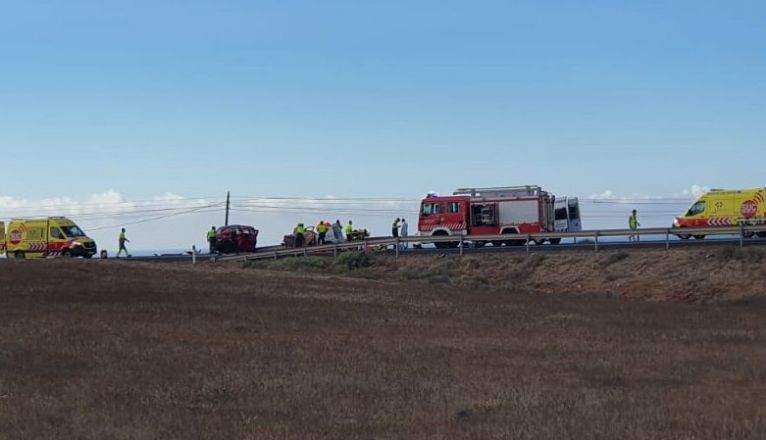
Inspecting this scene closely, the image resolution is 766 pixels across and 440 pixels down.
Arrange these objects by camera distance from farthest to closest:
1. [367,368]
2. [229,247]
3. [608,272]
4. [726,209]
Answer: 1. [229,247]
2. [726,209]
3. [608,272]
4. [367,368]

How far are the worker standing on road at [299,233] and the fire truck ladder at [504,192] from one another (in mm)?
8903

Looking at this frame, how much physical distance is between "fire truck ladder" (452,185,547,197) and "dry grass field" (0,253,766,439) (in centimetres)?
2741

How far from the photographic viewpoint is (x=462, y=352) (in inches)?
734

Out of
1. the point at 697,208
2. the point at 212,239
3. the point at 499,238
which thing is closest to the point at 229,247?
the point at 212,239

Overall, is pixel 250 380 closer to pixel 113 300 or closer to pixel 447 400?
pixel 447 400

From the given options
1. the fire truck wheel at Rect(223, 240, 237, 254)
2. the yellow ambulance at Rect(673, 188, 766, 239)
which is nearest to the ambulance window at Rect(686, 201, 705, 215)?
the yellow ambulance at Rect(673, 188, 766, 239)

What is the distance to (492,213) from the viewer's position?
5828cm

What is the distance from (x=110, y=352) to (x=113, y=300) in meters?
11.3

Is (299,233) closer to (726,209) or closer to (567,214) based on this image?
(567,214)

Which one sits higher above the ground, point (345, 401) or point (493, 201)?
point (493, 201)

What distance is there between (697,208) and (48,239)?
117 ft

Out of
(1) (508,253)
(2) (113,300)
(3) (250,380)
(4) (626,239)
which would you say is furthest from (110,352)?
(4) (626,239)

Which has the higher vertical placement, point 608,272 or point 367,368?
point 608,272

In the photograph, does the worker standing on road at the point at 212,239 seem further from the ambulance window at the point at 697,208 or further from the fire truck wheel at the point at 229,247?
the ambulance window at the point at 697,208
